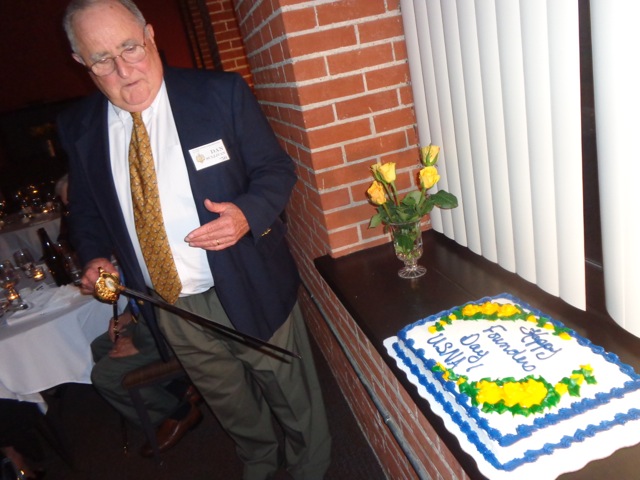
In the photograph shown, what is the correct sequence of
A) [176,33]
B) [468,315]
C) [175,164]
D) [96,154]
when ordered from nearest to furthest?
[468,315], [175,164], [96,154], [176,33]

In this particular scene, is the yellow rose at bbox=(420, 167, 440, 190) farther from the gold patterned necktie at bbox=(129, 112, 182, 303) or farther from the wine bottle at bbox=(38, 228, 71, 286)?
the wine bottle at bbox=(38, 228, 71, 286)

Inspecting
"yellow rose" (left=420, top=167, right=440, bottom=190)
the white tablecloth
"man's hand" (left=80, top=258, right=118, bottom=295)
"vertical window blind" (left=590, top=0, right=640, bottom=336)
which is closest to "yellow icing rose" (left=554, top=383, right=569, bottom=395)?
"vertical window blind" (left=590, top=0, right=640, bottom=336)

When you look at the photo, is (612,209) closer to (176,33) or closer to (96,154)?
(96,154)

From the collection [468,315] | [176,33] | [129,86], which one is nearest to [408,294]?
[468,315]

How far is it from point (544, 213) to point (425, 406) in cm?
58

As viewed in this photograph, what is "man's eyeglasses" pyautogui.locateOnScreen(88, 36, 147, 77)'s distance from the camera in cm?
145

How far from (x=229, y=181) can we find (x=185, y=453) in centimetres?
163

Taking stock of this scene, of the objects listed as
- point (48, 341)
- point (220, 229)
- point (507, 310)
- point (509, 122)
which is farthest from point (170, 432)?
point (509, 122)

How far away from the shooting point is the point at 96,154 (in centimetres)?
166

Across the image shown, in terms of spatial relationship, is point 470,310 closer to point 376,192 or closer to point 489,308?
point 489,308

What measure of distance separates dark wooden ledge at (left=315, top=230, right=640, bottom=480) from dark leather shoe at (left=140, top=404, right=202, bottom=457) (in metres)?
1.36

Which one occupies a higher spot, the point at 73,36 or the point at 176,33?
the point at 176,33

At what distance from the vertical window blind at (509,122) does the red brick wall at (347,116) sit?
9 centimetres

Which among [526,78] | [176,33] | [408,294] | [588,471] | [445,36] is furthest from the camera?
[176,33]
